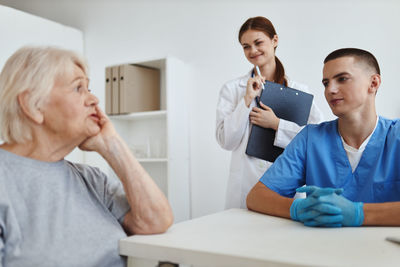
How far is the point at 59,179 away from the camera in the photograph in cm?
96

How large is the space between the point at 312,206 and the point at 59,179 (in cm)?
66

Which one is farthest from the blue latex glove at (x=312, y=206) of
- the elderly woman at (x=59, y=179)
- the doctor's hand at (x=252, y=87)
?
the doctor's hand at (x=252, y=87)

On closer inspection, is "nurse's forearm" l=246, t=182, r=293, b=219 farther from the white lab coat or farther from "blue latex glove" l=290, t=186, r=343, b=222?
the white lab coat

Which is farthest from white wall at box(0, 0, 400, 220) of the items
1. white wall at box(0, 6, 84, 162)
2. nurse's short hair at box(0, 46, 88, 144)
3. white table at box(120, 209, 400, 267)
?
nurse's short hair at box(0, 46, 88, 144)

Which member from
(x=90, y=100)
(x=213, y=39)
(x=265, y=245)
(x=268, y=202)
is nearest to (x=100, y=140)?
(x=90, y=100)

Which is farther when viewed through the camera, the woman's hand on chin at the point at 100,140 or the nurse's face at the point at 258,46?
the nurse's face at the point at 258,46

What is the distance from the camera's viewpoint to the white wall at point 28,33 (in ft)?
11.3

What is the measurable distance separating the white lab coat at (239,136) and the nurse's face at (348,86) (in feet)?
1.44

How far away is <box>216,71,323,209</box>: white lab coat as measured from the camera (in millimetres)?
1975

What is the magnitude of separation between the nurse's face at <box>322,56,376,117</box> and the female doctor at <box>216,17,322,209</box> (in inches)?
17.4

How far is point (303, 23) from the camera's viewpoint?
302 centimetres

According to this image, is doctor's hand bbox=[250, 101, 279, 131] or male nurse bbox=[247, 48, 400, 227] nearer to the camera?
male nurse bbox=[247, 48, 400, 227]

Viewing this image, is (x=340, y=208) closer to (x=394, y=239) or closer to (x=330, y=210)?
(x=330, y=210)

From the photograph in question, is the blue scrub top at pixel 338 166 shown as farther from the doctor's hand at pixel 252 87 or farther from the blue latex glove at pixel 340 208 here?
the doctor's hand at pixel 252 87
